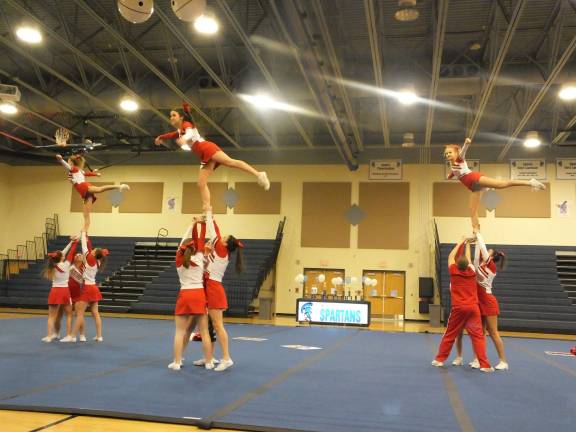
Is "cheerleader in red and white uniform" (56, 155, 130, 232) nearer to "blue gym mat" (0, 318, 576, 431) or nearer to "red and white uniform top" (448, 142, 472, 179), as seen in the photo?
"blue gym mat" (0, 318, 576, 431)

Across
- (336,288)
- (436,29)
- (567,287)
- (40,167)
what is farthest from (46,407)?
(40,167)

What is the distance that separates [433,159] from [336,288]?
6094 mm

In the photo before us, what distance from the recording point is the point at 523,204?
17.8 m

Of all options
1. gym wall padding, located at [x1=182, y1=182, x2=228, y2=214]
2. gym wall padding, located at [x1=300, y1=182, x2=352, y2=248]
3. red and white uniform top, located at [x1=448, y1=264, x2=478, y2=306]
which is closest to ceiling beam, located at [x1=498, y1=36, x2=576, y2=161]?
red and white uniform top, located at [x1=448, y1=264, x2=478, y2=306]

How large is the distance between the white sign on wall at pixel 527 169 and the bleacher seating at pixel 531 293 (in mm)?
2602

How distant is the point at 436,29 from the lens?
31.7 feet

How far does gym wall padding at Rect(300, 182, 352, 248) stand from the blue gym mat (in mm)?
11228

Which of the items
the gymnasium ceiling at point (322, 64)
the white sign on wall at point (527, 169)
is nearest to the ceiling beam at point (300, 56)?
the gymnasium ceiling at point (322, 64)

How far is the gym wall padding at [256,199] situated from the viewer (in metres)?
19.6

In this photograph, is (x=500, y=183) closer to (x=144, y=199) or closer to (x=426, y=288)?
(x=426, y=288)

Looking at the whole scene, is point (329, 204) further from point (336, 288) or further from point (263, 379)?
point (263, 379)

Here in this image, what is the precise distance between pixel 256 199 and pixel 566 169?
37.5 feet

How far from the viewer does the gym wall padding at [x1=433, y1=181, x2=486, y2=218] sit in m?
18.3

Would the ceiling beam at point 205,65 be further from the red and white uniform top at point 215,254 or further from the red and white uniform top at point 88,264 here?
the red and white uniform top at point 215,254
